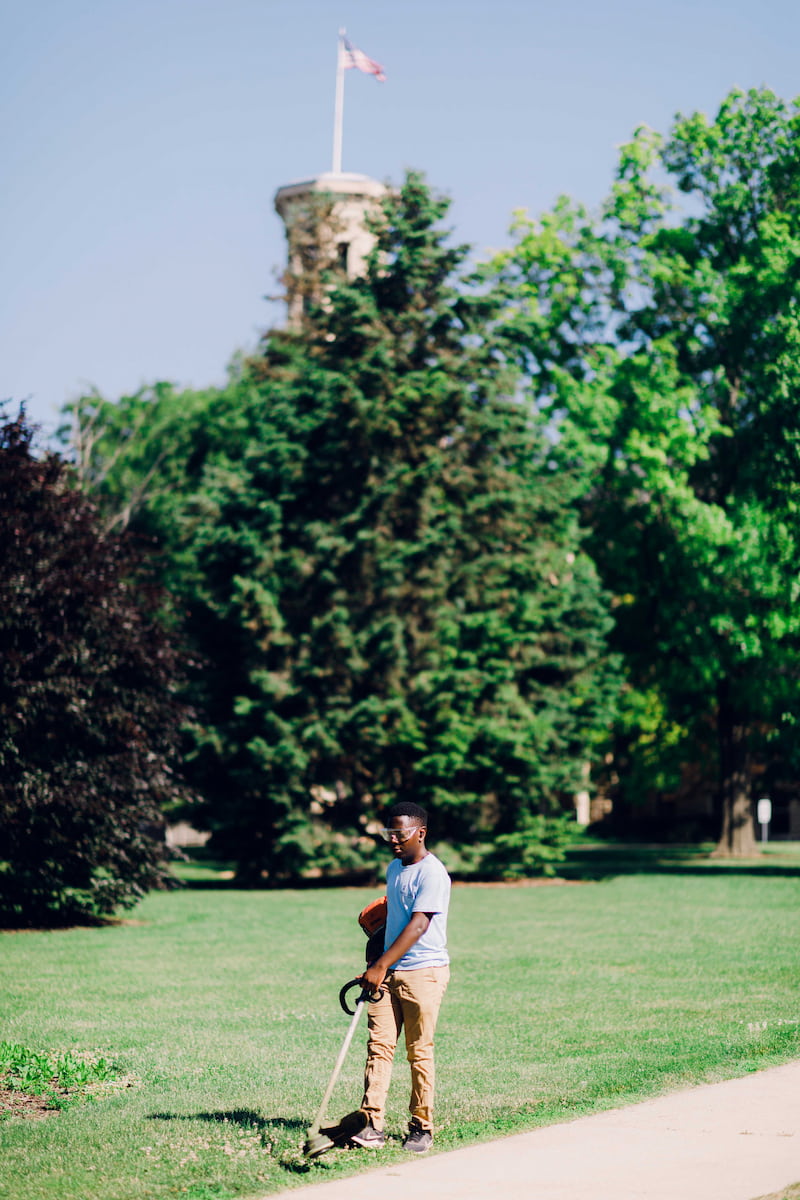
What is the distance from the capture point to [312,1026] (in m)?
12.2

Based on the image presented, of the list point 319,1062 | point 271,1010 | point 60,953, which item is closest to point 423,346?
point 60,953

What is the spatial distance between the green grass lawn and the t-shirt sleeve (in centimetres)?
127

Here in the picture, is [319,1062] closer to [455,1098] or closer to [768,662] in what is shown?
[455,1098]

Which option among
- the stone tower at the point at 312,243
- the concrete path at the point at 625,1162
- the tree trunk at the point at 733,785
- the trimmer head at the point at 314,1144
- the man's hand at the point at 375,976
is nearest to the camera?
the concrete path at the point at 625,1162

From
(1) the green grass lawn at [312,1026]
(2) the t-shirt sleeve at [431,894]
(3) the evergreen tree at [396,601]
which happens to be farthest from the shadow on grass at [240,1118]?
(3) the evergreen tree at [396,601]

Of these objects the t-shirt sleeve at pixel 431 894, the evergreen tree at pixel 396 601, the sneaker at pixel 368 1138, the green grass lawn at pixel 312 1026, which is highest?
the evergreen tree at pixel 396 601

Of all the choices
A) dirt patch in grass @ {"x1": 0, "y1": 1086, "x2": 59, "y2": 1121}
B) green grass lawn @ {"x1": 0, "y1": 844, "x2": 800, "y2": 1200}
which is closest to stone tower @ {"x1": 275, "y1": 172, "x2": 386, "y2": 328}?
green grass lawn @ {"x1": 0, "y1": 844, "x2": 800, "y2": 1200}

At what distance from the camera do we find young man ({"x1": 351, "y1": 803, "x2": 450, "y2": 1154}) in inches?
302

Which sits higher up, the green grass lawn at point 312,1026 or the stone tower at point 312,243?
the stone tower at point 312,243

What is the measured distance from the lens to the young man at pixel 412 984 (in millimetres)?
7672

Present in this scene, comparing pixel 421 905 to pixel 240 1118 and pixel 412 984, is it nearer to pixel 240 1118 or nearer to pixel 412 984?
pixel 412 984

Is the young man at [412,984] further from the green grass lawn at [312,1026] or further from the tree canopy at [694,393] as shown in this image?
the tree canopy at [694,393]

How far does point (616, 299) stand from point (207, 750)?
15327 millimetres

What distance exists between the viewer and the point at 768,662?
108 feet
